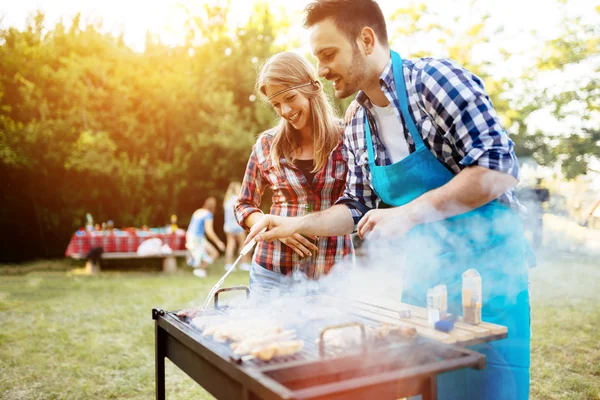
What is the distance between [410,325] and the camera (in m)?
1.79

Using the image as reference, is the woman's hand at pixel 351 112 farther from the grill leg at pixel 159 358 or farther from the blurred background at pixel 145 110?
the blurred background at pixel 145 110

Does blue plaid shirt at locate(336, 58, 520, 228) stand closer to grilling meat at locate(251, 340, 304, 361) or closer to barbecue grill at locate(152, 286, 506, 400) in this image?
barbecue grill at locate(152, 286, 506, 400)

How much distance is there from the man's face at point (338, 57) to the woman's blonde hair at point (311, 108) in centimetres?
55

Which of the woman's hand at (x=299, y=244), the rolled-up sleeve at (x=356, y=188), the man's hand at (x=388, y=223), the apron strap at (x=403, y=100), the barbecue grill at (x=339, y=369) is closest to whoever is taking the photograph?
the barbecue grill at (x=339, y=369)

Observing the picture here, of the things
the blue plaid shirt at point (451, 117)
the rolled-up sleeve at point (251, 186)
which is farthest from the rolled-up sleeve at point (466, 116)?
the rolled-up sleeve at point (251, 186)

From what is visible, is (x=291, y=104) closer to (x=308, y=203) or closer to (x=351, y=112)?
A: (x=351, y=112)

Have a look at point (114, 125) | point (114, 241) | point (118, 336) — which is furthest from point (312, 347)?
point (114, 125)

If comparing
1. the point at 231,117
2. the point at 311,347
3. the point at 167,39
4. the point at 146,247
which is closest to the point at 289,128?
the point at 311,347

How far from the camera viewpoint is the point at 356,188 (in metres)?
2.41

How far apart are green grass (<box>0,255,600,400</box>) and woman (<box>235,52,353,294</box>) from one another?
1.71m

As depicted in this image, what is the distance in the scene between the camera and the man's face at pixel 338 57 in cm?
200

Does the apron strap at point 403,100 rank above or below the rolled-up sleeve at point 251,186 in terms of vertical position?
above

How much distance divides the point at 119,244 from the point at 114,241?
11cm

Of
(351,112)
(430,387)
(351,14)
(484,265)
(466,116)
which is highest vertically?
(351,14)
